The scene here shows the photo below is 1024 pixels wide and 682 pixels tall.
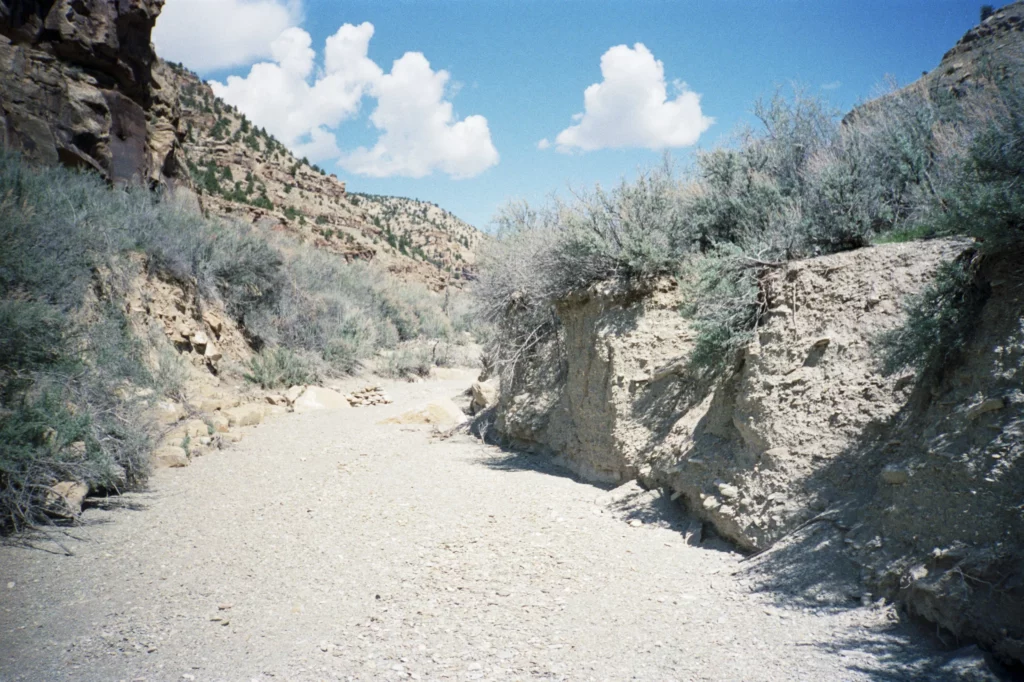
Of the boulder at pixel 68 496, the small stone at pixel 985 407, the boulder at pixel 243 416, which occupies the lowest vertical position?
the boulder at pixel 68 496

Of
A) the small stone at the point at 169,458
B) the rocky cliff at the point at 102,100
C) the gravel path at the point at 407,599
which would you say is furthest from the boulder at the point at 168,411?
the rocky cliff at the point at 102,100

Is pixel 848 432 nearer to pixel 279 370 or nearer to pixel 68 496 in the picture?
pixel 68 496

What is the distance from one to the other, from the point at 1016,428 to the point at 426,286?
104 ft

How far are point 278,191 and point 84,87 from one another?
18410 millimetres

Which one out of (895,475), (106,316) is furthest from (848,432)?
(106,316)

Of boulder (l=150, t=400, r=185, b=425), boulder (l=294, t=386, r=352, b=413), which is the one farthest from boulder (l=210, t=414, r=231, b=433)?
boulder (l=294, t=386, r=352, b=413)

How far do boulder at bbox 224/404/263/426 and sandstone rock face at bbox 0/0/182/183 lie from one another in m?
6.34

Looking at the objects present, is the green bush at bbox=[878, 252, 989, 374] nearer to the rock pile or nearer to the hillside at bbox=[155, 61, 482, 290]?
the rock pile

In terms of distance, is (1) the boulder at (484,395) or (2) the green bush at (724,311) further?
(1) the boulder at (484,395)

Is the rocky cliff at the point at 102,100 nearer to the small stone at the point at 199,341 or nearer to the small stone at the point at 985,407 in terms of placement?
the small stone at the point at 199,341

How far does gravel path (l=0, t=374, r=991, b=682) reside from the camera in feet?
10.8

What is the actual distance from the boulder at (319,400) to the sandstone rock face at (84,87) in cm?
678

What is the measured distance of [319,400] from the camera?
13.4 meters

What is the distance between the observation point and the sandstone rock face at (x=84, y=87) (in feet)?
41.7
